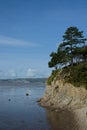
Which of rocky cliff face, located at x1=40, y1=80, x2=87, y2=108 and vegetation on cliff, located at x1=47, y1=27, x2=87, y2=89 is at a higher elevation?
vegetation on cliff, located at x1=47, y1=27, x2=87, y2=89

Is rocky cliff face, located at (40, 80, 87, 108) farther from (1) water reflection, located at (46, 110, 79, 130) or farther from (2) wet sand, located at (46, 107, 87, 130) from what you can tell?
(1) water reflection, located at (46, 110, 79, 130)

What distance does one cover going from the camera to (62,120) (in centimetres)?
5119

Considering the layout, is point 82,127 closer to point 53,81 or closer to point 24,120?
point 24,120

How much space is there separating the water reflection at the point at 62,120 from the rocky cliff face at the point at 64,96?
186 inches

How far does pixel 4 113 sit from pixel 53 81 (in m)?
19.6

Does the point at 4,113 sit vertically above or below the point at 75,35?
below

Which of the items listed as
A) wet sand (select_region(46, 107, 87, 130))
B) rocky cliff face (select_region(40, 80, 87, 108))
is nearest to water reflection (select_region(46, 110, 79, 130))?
wet sand (select_region(46, 107, 87, 130))

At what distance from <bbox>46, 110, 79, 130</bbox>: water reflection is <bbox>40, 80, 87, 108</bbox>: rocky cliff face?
15.5 feet

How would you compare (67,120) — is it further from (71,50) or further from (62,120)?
(71,50)

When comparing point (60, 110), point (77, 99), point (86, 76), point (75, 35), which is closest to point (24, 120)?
point (60, 110)

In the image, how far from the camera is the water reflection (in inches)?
1762

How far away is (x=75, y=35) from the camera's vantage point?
83.6 meters

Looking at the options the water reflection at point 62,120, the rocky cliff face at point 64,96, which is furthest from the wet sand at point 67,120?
the rocky cliff face at point 64,96

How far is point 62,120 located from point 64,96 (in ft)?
57.5
